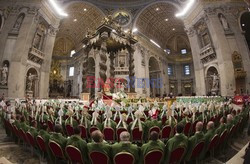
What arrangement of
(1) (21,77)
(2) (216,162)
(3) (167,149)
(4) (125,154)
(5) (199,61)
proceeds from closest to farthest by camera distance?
(4) (125,154) → (3) (167,149) → (2) (216,162) → (1) (21,77) → (5) (199,61)

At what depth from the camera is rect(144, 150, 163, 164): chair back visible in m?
2.01

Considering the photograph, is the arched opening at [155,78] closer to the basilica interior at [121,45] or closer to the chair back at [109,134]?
the basilica interior at [121,45]

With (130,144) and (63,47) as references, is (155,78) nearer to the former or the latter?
(63,47)

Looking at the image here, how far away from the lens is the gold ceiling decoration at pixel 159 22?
21.3 m

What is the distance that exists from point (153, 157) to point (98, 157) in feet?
2.60

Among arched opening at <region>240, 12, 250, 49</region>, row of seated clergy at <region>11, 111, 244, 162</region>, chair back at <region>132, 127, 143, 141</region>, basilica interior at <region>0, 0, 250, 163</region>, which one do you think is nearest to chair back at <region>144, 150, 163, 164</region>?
row of seated clergy at <region>11, 111, 244, 162</region>

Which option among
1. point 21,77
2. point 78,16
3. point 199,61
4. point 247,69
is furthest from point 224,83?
point 78,16

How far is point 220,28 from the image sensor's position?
574 inches

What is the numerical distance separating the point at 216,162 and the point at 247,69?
1434 cm

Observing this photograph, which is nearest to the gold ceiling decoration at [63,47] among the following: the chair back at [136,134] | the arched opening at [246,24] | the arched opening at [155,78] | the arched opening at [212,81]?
the arched opening at [155,78]

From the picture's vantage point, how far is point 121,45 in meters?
11.3

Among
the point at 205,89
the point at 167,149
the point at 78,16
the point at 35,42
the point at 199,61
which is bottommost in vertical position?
the point at 167,149

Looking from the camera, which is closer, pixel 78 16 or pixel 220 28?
pixel 220 28

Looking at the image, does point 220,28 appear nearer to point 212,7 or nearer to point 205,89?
point 212,7
